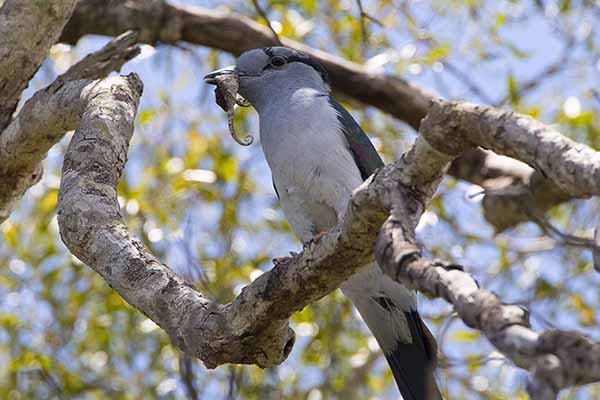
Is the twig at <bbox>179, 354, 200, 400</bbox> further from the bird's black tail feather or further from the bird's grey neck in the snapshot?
the bird's grey neck

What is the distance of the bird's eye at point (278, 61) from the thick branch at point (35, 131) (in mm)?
873

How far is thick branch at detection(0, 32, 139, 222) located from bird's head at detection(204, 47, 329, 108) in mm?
744

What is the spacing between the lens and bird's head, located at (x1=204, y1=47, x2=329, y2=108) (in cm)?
375

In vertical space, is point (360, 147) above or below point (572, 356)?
below

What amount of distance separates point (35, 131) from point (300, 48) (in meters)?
1.82

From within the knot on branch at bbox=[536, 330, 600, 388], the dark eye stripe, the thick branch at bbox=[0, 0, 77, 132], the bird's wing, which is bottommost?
the dark eye stripe

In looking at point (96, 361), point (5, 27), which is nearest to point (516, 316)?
point (5, 27)

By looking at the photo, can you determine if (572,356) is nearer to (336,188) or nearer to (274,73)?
(336,188)

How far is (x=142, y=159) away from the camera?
559cm

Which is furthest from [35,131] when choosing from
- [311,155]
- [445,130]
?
[445,130]

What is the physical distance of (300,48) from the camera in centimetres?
461

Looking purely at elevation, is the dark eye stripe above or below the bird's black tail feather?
above

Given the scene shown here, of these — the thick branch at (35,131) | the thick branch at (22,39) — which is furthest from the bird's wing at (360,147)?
the thick branch at (22,39)

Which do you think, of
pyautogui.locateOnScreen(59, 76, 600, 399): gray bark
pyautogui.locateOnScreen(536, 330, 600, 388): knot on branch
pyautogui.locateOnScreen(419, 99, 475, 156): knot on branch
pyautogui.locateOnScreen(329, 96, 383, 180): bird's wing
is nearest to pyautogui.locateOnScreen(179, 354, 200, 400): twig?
pyautogui.locateOnScreen(329, 96, 383, 180): bird's wing
